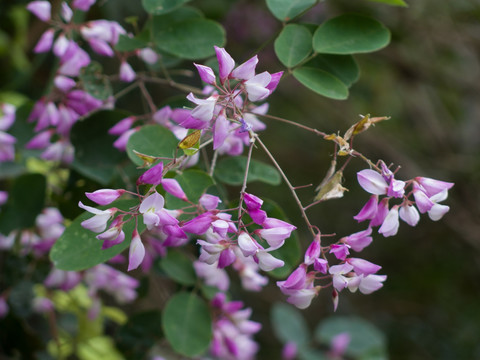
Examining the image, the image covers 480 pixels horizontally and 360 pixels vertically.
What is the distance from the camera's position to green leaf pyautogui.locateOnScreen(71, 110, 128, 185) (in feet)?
3.23

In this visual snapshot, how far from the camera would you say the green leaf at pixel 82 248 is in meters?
0.74

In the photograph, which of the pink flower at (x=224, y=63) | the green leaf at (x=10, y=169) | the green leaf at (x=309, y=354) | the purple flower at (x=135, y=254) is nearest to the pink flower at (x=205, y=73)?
the pink flower at (x=224, y=63)

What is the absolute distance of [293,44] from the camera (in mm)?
909

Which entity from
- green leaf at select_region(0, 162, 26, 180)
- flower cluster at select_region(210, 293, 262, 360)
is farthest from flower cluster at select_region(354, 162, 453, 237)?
green leaf at select_region(0, 162, 26, 180)

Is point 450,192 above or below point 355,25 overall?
below

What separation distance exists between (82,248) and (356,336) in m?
1.25

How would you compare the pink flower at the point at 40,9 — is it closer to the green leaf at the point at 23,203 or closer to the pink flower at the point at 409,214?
the green leaf at the point at 23,203

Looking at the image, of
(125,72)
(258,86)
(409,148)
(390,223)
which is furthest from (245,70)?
(409,148)

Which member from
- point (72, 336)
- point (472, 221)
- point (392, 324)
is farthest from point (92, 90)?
point (392, 324)

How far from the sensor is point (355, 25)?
3.03 ft

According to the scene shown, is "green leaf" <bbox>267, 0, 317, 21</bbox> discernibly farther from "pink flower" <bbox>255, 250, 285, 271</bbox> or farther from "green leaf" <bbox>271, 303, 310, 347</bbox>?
"green leaf" <bbox>271, 303, 310, 347</bbox>

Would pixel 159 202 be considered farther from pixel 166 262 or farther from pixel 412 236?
pixel 412 236

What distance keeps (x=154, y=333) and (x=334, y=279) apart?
0.66m

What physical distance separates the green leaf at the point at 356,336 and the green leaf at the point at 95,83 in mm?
1168
